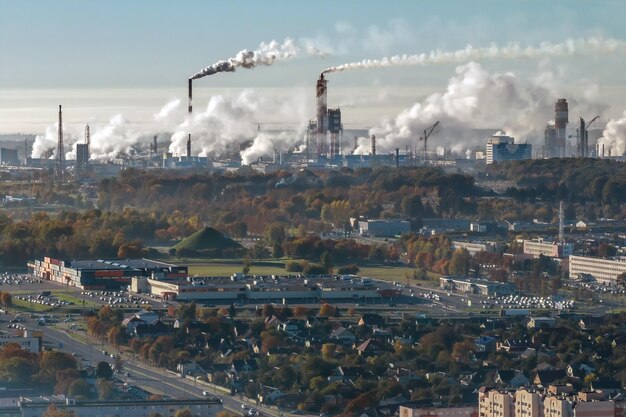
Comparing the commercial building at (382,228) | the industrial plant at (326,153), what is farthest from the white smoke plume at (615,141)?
the commercial building at (382,228)

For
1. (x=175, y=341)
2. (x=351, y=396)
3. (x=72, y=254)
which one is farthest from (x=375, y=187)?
(x=351, y=396)

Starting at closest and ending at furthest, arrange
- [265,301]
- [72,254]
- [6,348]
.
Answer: [6,348] → [265,301] → [72,254]

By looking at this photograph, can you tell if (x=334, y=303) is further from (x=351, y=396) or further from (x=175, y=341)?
(x=351, y=396)

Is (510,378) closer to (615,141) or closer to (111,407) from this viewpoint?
(111,407)

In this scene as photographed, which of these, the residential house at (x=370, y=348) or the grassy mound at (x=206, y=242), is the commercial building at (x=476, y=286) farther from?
the residential house at (x=370, y=348)

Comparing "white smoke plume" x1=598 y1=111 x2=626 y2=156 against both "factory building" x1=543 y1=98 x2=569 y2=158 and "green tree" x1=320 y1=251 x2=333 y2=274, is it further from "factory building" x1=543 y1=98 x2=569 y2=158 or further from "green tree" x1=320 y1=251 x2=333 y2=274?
"green tree" x1=320 y1=251 x2=333 y2=274

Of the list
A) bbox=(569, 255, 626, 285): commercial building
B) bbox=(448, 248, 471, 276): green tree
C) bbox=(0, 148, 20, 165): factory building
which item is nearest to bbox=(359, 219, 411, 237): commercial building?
bbox=(448, 248, 471, 276): green tree
